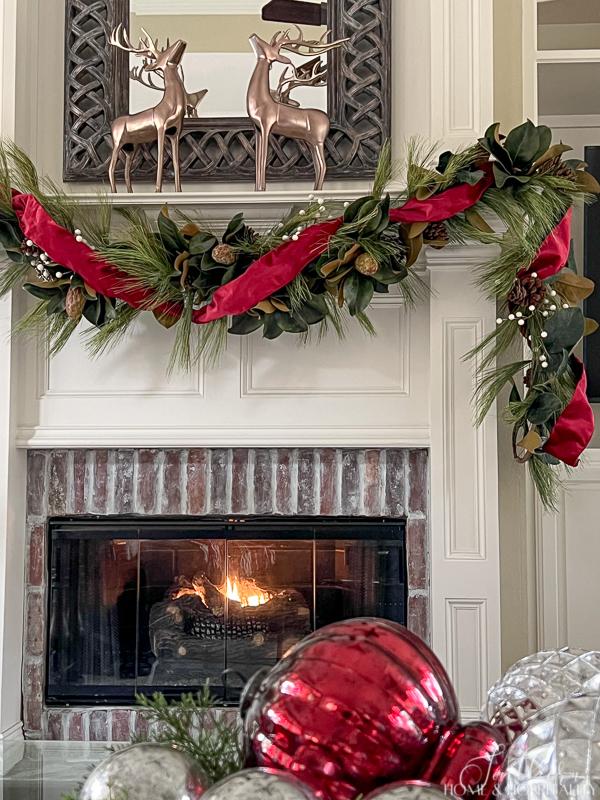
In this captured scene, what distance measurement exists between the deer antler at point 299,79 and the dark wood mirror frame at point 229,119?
0.10 meters

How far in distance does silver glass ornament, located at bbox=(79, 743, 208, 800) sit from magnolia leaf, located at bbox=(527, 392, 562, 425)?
4.68ft

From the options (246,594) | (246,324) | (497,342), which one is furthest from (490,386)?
(246,594)

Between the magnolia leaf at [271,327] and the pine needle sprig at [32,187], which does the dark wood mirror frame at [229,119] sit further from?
the magnolia leaf at [271,327]

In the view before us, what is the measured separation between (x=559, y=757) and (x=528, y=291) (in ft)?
4.93

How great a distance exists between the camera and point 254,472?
2236 mm

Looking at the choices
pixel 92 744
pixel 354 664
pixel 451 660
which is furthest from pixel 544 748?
pixel 451 660

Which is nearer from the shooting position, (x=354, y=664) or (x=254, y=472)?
(x=354, y=664)

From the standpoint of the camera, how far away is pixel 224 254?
196 cm

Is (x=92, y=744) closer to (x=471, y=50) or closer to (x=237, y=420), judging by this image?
(x=237, y=420)

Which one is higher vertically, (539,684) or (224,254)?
(224,254)

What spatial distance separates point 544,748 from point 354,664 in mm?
166

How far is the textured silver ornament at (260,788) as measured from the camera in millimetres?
589

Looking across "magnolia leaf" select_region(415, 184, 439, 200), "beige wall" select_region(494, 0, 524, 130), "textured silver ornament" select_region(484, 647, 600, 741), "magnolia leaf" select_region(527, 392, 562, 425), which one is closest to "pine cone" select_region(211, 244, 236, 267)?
"magnolia leaf" select_region(415, 184, 439, 200)

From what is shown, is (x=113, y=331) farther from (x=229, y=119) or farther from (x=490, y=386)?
(x=490, y=386)
